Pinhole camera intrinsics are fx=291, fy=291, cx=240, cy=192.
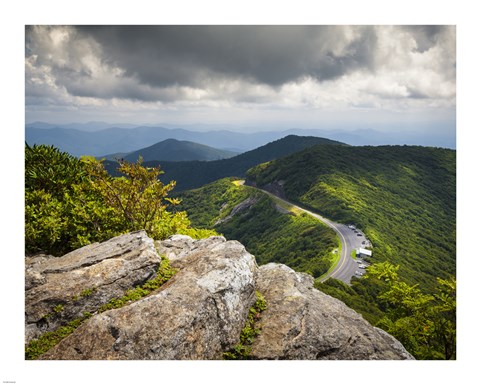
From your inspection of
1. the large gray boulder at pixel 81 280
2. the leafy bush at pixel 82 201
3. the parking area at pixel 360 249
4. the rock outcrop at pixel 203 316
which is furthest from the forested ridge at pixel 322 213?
the rock outcrop at pixel 203 316

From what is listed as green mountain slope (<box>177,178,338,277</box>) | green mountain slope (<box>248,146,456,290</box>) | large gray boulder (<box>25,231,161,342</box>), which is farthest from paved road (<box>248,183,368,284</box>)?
large gray boulder (<box>25,231,161,342</box>)

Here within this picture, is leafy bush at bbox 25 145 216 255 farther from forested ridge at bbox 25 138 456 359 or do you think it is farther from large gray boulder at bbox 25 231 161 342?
large gray boulder at bbox 25 231 161 342

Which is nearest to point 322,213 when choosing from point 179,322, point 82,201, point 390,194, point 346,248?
point 346,248

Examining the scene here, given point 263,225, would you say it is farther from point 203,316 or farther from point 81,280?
point 203,316

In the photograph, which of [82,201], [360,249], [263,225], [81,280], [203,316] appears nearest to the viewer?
[203,316]

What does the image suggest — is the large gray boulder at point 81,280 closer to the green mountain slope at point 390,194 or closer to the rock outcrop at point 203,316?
the rock outcrop at point 203,316

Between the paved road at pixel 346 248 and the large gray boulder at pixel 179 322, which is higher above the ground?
the large gray boulder at pixel 179 322
